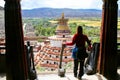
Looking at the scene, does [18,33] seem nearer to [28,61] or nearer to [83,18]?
[28,61]

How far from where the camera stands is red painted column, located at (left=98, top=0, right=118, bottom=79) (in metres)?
5.10

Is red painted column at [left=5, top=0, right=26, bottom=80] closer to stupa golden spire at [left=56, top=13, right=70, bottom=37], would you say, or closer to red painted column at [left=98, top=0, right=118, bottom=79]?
red painted column at [left=98, top=0, right=118, bottom=79]

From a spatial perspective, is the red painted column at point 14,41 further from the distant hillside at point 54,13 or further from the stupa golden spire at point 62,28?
the stupa golden spire at point 62,28

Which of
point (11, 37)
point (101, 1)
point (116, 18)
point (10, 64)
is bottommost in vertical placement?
point (10, 64)

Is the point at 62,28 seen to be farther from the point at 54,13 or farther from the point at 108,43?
the point at 108,43

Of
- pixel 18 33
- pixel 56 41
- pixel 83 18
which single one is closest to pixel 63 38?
pixel 56 41

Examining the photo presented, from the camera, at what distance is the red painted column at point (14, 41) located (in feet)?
15.4

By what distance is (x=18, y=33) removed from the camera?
4.83m

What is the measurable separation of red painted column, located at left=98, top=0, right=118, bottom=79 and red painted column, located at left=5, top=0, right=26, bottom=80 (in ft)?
5.15

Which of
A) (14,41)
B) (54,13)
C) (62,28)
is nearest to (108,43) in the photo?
(14,41)

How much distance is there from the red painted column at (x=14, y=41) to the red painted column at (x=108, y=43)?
5.15 ft

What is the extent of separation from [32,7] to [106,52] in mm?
4240

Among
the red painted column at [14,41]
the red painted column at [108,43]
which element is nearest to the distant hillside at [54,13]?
the red painted column at [108,43]

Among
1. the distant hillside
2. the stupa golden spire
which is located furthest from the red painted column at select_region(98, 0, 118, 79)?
the stupa golden spire
